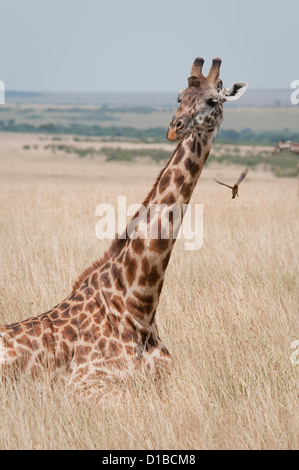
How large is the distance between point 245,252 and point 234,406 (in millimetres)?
5411

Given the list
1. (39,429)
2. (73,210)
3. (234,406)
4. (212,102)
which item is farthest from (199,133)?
(73,210)

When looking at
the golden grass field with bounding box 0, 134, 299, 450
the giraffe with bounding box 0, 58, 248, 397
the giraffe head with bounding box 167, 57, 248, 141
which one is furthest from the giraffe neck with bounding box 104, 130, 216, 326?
the golden grass field with bounding box 0, 134, 299, 450

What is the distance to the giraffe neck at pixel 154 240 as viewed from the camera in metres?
5.10

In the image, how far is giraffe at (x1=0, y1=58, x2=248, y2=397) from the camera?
16.8 ft

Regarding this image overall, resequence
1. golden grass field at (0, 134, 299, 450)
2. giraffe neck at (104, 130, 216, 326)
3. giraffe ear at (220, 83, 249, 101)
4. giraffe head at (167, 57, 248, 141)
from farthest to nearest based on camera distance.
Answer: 1. giraffe neck at (104, 130, 216, 326)
2. giraffe ear at (220, 83, 249, 101)
3. golden grass field at (0, 134, 299, 450)
4. giraffe head at (167, 57, 248, 141)

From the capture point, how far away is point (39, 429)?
4883mm

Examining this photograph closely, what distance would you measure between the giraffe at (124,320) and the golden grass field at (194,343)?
0.16 metres

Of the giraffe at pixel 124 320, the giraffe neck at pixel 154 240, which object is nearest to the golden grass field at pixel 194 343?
the giraffe at pixel 124 320

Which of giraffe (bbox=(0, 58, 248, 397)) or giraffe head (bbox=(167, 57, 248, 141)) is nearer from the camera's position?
giraffe head (bbox=(167, 57, 248, 141))

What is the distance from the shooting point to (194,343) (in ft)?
21.5

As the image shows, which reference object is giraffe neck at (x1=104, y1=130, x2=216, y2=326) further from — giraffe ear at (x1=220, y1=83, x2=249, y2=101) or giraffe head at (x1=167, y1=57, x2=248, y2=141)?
giraffe ear at (x1=220, y1=83, x2=249, y2=101)

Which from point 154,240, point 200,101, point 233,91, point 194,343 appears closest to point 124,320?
point 154,240

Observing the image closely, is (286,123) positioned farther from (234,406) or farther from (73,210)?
(234,406)

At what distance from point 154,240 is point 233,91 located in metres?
1.20
